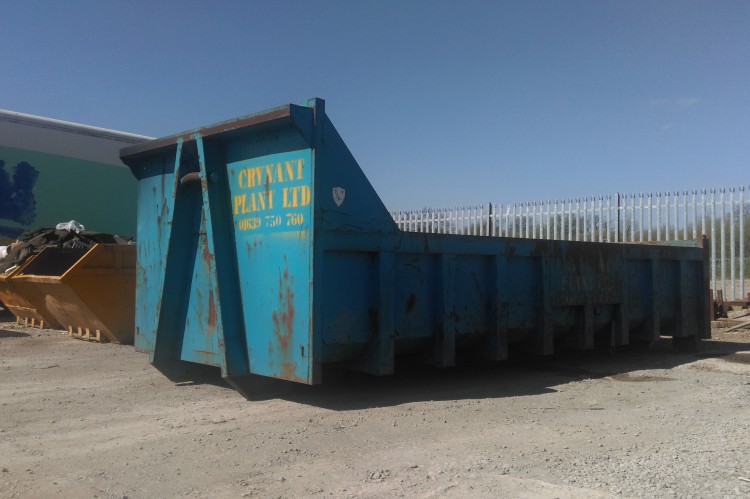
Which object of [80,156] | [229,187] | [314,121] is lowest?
[229,187]

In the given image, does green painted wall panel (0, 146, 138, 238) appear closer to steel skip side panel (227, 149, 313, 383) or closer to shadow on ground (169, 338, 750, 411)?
shadow on ground (169, 338, 750, 411)

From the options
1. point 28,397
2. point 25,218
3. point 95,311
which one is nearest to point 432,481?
point 28,397

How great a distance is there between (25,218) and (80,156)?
7.43 ft

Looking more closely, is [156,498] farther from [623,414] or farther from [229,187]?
[623,414]

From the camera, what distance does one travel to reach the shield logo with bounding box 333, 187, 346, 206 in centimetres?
509

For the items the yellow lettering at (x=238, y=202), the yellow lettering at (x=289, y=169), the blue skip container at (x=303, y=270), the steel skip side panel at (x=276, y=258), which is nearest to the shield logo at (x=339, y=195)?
the blue skip container at (x=303, y=270)

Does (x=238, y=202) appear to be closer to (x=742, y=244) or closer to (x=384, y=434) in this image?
(x=384, y=434)

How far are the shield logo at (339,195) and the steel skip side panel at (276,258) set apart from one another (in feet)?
0.73

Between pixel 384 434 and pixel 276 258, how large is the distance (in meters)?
1.68

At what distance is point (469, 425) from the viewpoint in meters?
4.67

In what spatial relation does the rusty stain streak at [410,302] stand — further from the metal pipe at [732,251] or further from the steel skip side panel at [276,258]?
the metal pipe at [732,251]

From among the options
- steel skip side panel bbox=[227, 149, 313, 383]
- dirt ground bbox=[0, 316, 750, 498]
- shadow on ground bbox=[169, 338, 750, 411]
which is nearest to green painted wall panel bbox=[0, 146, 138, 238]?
dirt ground bbox=[0, 316, 750, 498]

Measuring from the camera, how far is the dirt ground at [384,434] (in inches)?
136

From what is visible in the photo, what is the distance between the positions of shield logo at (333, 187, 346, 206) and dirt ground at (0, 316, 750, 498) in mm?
1654
